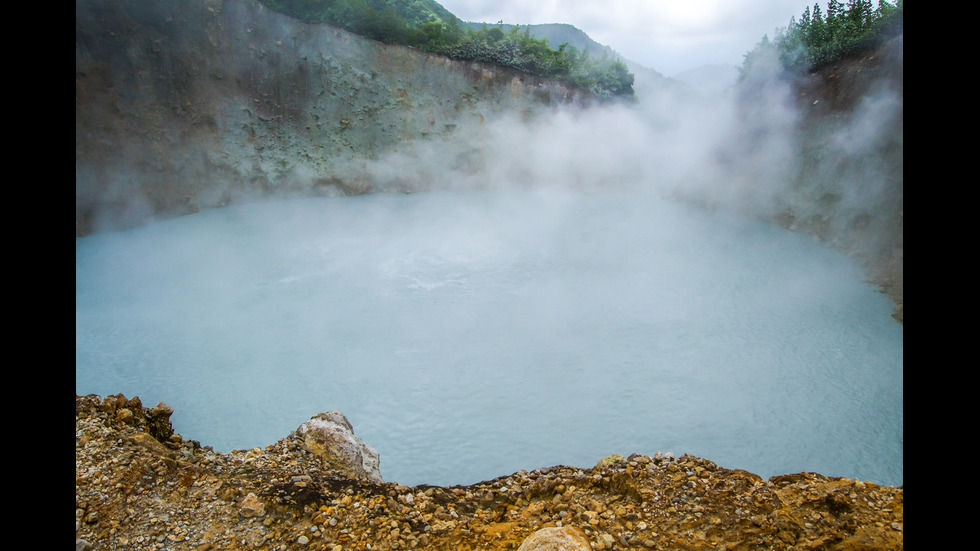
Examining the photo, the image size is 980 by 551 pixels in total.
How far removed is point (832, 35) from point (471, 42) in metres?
9.53

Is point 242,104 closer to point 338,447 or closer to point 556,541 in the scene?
point 338,447

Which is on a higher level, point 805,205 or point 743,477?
point 805,205

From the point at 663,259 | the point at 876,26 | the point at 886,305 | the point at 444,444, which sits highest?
the point at 876,26

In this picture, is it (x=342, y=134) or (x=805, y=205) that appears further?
(x=342, y=134)

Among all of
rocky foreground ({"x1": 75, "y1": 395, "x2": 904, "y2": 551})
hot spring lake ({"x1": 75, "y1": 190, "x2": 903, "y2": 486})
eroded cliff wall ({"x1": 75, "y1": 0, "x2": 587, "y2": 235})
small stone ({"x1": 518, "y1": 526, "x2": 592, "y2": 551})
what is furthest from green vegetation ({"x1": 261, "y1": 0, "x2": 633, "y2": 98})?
small stone ({"x1": 518, "y1": 526, "x2": 592, "y2": 551})

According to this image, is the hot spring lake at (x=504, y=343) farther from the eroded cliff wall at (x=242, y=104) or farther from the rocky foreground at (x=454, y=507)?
the eroded cliff wall at (x=242, y=104)

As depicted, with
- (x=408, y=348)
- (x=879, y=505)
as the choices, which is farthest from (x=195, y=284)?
(x=879, y=505)

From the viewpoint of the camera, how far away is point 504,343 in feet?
23.5

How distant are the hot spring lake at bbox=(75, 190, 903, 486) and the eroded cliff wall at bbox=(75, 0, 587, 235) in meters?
1.82

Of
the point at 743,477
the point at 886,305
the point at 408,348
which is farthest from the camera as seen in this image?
the point at 886,305

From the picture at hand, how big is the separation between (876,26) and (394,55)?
1180 centimetres

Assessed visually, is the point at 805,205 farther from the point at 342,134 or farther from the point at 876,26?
the point at 342,134

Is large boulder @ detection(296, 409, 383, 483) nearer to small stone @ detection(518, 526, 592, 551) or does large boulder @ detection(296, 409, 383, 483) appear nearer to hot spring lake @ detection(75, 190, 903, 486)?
hot spring lake @ detection(75, 190, 903, 486)

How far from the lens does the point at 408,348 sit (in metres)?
7.09
